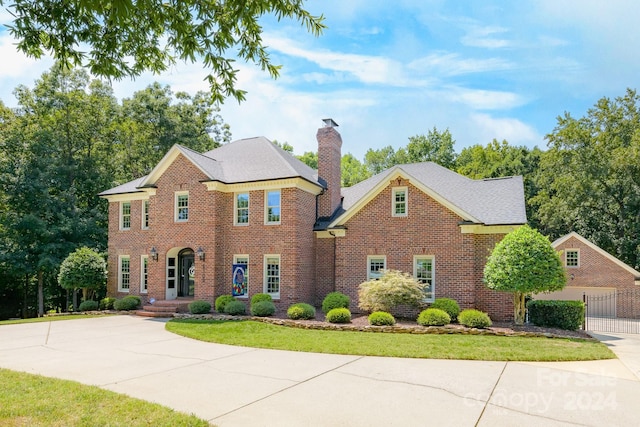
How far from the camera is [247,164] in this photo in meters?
20.9

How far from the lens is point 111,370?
8.77m

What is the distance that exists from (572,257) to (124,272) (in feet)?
91.0

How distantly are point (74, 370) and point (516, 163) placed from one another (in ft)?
136

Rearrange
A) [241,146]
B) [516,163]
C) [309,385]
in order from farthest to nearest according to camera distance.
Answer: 1. [516,163]
2. [241,146]
3. [309,385]

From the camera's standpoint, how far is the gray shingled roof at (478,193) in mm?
16672

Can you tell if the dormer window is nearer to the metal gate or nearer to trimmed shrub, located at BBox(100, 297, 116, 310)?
trimmed shrub, located at BBox(100, 297, 116, 310)

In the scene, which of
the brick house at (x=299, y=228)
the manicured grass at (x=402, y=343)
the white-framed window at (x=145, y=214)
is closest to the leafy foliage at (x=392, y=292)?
the brick house at (x=299, y=228)

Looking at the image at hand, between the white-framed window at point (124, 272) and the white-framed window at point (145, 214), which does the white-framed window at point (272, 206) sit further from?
the white-framed window at point (124, 272)

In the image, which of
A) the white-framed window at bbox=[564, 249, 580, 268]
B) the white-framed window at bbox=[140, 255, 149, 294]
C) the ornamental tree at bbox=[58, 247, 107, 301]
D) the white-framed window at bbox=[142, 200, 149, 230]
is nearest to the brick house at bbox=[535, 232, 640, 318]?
the white-framed window at bbox=[564, 249, 580, 268]

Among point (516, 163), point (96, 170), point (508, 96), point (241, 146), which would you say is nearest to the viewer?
point (508, 96)

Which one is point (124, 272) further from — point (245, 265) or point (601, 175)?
point (601, 175)

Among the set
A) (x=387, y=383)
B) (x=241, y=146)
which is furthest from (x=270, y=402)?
(x=241, y=146)

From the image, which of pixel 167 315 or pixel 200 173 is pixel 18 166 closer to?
pixel 200 173

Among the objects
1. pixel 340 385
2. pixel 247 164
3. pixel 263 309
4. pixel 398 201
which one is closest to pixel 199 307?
pixel 263 309
